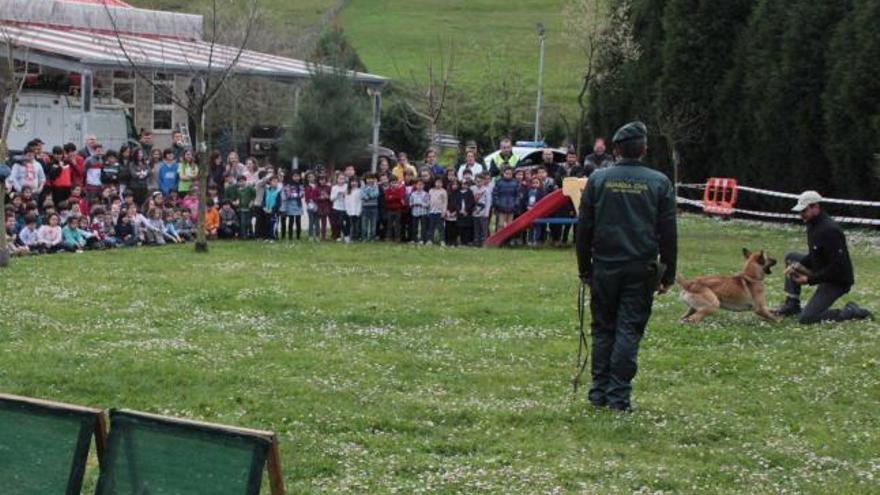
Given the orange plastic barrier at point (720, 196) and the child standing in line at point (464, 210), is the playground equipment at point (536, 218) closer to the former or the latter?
the child standing in line at point (464, 210)

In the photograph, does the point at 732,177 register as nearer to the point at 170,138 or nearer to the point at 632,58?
the point at 632,58

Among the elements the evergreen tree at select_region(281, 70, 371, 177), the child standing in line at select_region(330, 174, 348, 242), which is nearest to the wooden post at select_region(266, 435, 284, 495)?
the child standing in line at select_region(330, 174, 348, 242)

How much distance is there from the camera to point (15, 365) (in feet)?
38.1

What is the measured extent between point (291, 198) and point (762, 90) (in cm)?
1411

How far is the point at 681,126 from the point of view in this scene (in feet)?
123

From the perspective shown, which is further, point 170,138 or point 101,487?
point 170,138

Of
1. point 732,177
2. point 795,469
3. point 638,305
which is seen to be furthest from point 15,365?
point 732,177

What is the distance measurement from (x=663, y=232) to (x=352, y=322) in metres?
5.63

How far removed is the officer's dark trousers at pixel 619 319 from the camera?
32.6 ft

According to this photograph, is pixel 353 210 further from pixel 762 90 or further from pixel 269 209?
pixel 762 90

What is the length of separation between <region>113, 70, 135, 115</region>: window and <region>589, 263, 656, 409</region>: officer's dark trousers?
29.0 m

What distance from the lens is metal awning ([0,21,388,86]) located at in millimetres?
31328

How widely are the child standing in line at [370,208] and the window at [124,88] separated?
43.8 feet

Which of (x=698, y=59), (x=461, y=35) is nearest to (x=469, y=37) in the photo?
(x=461, y=35)
